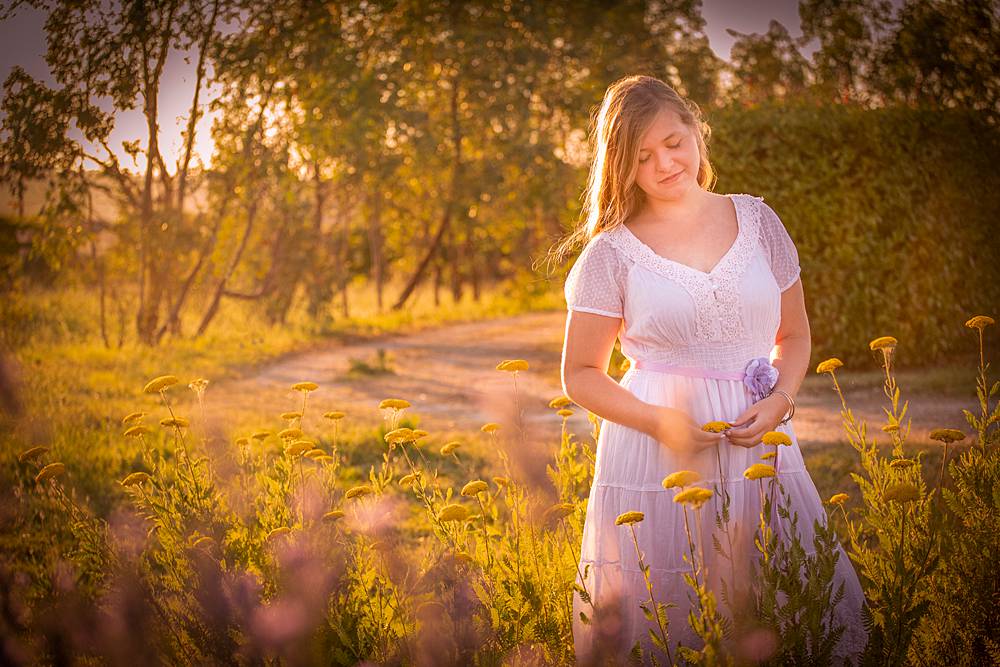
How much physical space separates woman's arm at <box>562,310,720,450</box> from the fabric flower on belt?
24 centimetres

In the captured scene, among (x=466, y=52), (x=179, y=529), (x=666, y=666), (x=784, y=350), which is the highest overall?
(x=466, y=52)

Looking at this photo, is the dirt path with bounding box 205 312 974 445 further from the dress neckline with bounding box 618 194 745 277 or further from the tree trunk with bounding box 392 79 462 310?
the tree trunk with bounding box 392 79 462 310

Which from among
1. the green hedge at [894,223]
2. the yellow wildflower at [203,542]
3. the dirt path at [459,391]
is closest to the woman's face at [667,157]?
the dirt path at [459,391]

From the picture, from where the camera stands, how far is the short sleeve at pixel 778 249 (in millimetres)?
2426

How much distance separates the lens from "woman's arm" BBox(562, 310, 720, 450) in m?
2.15

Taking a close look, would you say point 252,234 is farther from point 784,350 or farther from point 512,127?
point 784,350

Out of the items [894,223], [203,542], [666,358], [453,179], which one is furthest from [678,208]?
[453,179]

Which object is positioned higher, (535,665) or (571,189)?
(571,189)

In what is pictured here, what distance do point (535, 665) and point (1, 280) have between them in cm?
481

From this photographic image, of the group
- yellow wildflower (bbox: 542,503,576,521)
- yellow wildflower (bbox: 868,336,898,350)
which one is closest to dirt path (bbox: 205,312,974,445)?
yellow wildflower (bbox: 542,503,576,521)

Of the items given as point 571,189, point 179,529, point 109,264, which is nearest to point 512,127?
point 571,189

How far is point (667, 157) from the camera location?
7.43ft

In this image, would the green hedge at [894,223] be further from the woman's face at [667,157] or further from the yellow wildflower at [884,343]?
the woman's face at [667,157]

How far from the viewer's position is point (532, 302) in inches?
746
